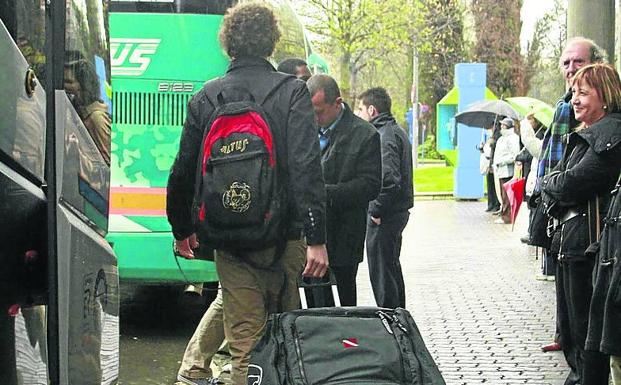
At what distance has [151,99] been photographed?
831 cm

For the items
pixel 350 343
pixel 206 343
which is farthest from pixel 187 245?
pixel 350 343

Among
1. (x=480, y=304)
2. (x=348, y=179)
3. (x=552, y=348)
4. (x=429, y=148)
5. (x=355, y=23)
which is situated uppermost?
(x=355, y=23)

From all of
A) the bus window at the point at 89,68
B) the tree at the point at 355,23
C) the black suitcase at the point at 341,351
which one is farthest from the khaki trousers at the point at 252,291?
the tree at the point at 355,23

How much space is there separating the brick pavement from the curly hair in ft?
9.23

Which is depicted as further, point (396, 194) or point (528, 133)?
point (528, 133)

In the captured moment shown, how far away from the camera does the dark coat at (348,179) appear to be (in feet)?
23.7

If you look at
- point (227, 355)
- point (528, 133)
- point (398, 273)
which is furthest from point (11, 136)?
point (528, 133)

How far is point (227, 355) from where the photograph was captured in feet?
26.5

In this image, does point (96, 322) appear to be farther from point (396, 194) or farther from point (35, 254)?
point (396, 194)

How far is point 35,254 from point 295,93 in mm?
2134

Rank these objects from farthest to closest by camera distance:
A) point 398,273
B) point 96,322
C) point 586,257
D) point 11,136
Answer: point 398,273 → point 586,257 → point 96,322 → point 11,136

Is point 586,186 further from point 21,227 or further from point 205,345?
point 21,227

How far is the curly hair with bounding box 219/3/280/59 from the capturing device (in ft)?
17.5

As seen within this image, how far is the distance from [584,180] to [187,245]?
6.63 ft
